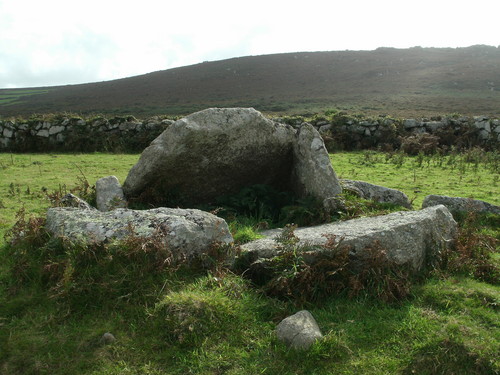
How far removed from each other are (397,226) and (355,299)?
1.27 metres

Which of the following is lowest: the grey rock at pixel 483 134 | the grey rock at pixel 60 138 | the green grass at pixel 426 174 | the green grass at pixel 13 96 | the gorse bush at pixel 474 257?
the green grass at pixel 426 174

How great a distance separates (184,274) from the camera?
17.9 feet

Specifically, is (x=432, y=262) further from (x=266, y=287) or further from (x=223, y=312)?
(x=223, y=312)

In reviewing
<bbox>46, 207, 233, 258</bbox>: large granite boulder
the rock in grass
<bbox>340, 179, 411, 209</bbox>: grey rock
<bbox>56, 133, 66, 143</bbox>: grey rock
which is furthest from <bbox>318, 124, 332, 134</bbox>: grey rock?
the rock in grass

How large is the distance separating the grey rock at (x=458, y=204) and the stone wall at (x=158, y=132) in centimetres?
1219

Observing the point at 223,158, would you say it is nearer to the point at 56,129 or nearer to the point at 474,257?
the point at 474,257

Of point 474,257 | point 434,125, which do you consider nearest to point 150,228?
point 474,257

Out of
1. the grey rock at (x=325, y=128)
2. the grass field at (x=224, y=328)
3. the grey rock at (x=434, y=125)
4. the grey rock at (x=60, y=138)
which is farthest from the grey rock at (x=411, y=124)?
the grass field at (x=224, y=328)

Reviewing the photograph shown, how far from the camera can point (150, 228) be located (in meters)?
5.76

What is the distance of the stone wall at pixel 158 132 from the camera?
67.1 feet

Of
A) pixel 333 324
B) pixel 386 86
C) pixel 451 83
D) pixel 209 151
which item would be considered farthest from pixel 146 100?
pixel 333 324

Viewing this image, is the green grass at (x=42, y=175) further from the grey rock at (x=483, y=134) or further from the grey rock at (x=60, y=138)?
the grey rock at (x=483, y=134)

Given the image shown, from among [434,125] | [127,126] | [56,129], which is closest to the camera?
[56,129]

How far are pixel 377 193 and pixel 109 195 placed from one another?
213 inches
